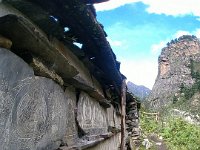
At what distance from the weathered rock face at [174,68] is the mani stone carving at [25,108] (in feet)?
167

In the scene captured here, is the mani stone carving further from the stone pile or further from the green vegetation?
the green vegetation

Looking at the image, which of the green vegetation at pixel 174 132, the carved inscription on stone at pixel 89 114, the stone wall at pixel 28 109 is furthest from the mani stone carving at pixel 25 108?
the green vegetation at pixel 174 132

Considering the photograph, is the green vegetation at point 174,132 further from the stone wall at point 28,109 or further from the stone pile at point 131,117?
the stone wall at point 28,109

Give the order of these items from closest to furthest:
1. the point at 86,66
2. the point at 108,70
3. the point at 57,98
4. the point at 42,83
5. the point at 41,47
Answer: the point at 41,47
the point at 42,83
the point at 57,98
the point at 86,66
the point at 108,70

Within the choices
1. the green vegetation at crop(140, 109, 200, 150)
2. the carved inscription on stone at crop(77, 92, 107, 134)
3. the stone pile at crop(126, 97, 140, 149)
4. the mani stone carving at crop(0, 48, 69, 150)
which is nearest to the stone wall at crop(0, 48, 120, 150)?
the mani stone carving at crop(0, 48, 69, 150)

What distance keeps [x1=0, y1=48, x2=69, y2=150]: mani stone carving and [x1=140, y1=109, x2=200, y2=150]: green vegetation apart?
14.6 m

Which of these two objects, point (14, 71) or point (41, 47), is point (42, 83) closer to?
point (41, 47)

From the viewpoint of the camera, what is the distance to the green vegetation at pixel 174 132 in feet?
56.9

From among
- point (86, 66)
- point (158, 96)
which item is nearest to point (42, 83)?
point (86, 66)

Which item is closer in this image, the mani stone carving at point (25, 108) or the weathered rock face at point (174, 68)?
the mani stone carving at point (25, 108)

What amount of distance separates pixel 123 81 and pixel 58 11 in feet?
10.7

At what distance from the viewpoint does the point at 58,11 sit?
254 cm

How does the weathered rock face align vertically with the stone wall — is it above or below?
above

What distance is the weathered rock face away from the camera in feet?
181
